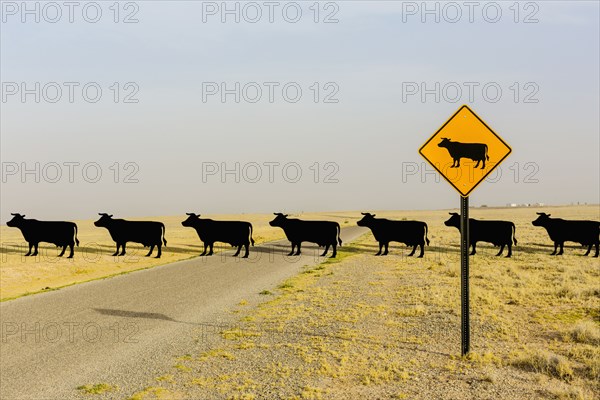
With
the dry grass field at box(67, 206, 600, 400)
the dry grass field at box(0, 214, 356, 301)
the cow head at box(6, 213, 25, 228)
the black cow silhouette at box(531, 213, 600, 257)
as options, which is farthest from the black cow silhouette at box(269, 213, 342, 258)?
the cow head at box(6, 213, 25, 228)

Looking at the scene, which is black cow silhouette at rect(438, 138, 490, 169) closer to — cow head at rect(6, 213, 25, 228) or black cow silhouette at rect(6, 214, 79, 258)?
black cow silhouette at rect(6, 214, 79, 258)

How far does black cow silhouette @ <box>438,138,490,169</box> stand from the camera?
316 inches

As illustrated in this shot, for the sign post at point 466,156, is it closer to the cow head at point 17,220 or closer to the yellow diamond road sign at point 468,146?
the yellow diamond road sign at point 468,146

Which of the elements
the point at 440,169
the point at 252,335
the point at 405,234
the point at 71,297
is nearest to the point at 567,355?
the point at 440,169

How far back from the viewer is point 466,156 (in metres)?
8.30

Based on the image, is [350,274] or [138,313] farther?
[350,274]

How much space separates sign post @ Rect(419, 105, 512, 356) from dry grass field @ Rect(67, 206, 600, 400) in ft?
3.87

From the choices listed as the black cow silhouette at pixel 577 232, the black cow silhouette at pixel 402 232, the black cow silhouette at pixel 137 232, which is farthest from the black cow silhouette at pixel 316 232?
the black cow silhouette at pixel 577 232

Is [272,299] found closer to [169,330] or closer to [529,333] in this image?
[169,330]

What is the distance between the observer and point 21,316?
39.4ft

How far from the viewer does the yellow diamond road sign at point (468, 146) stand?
824 centimetres

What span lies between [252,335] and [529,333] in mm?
5593

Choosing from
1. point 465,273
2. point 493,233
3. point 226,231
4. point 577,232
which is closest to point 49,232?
point 226,231

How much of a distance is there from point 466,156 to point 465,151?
312mm
